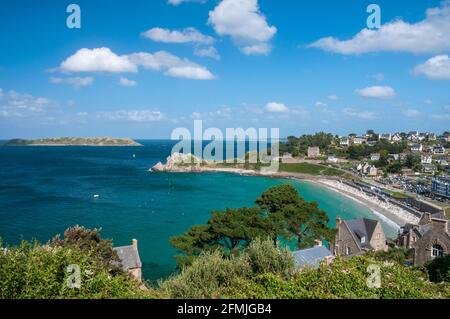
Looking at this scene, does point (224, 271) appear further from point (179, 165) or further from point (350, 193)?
point (179, 165)

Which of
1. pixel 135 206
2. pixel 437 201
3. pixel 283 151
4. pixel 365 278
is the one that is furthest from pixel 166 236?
pixel 283 151

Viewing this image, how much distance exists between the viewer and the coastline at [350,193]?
62.2m

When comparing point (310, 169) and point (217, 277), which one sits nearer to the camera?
point (217, 277)

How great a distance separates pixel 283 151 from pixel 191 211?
339 feet

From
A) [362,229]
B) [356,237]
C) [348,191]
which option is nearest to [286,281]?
[356,237]

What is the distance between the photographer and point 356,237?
32094 mm

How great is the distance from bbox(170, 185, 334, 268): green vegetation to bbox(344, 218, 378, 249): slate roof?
285 cm

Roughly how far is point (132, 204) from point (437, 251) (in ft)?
183

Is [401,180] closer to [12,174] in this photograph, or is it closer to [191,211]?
[191,211]

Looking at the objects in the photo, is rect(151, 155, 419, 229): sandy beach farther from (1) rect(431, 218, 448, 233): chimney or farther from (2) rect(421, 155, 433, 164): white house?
(2) rect(421, 155, 433, 164): white house

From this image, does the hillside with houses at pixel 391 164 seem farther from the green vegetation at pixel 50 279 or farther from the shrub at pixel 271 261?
the green vegetation at pixel 50 279

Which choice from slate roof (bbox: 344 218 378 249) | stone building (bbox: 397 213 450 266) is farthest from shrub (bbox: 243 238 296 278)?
slate roof (bbox: 344 218 378 249)

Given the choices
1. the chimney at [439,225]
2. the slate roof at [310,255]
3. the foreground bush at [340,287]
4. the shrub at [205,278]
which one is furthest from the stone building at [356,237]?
the foreground bush at [340,287]

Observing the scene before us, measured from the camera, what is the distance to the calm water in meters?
47.4
